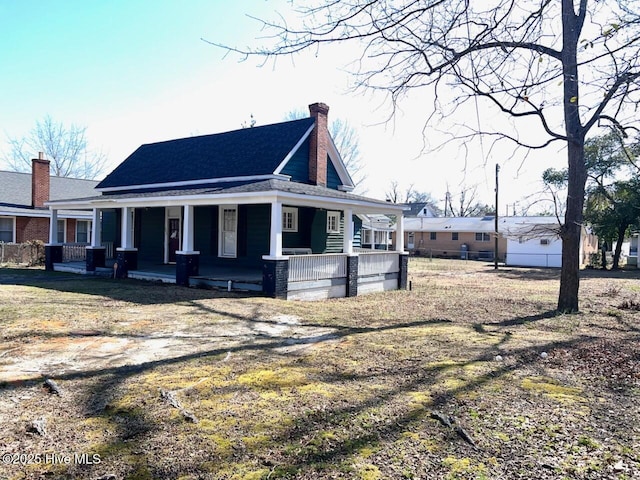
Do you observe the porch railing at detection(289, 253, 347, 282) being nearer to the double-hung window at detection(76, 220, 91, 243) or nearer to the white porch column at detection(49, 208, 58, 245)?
the white porch column at detection(49, 208, 58, 245)

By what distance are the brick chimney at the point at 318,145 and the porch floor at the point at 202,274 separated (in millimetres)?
4203

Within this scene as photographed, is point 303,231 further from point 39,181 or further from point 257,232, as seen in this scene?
point 39,181

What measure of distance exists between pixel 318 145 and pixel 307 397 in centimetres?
1381

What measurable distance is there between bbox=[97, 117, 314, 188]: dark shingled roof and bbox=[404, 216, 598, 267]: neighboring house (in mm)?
23380

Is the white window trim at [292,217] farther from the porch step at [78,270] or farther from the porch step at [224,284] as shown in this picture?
the porch step at [78,270]

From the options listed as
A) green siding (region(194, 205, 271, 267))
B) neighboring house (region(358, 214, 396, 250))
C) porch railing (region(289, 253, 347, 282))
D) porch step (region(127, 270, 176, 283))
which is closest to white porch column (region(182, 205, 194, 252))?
porch step (region(127, 270, 176, 283))

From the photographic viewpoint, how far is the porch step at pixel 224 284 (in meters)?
13.3

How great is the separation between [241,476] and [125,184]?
19637mm

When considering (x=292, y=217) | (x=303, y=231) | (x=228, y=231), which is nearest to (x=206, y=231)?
(x=228, y=231)

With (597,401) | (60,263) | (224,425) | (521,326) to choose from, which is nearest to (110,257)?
(60,263)

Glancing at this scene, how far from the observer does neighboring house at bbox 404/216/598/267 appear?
3669 centimetres

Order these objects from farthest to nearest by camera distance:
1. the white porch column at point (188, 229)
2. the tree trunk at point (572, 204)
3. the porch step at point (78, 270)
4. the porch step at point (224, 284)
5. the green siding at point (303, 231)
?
1. the porch step at point (78, 270)
2. the green siding at point (303, 231)
3. the white porch column at point (188, 229)
4. the porch step at point (224, 284)
5. the tree trunk at point (572, 204)

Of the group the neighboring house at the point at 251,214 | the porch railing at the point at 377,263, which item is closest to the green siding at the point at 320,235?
the neighboring house at the point at 251,214

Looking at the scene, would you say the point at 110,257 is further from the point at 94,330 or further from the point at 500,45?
the point at 500,45
